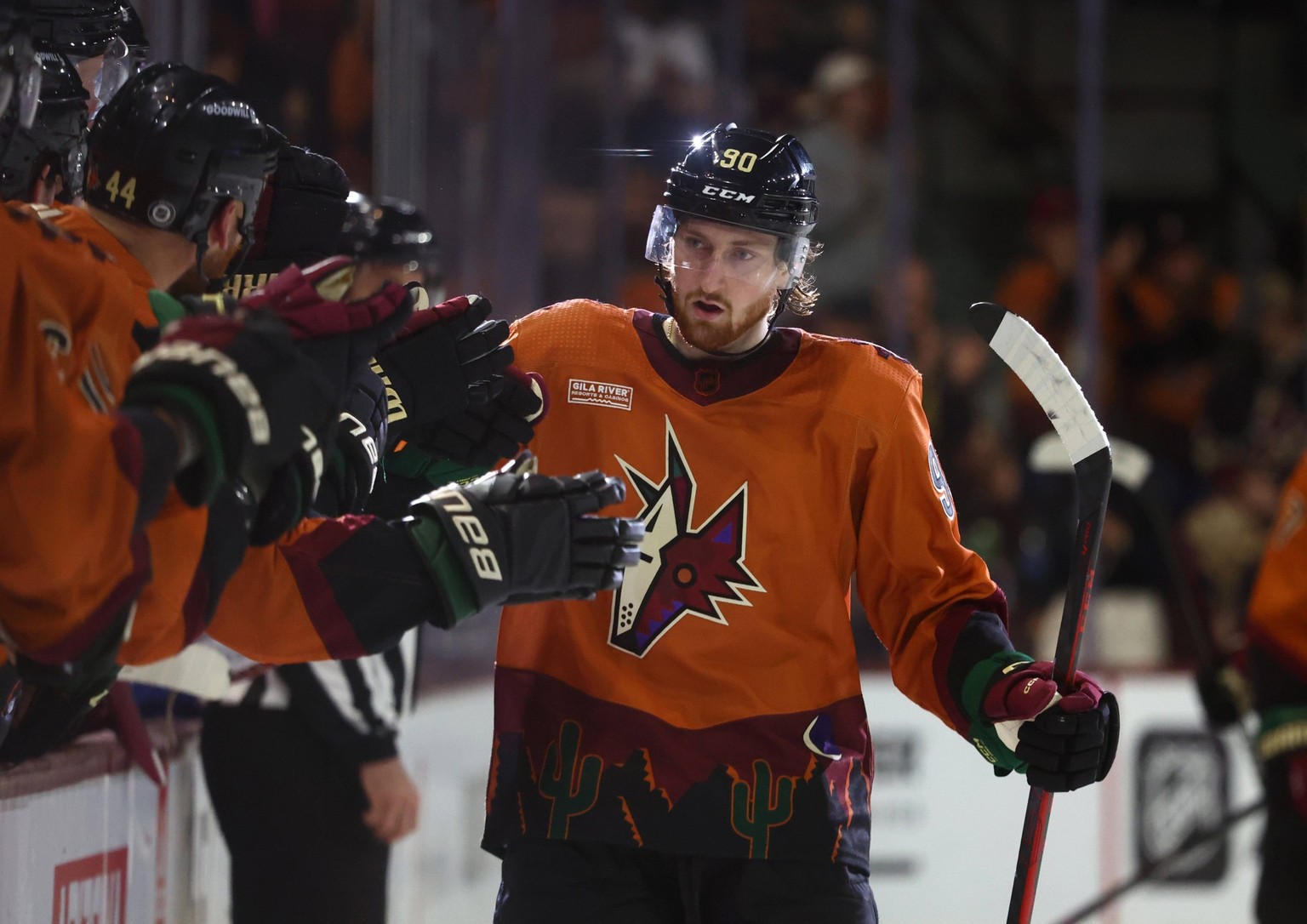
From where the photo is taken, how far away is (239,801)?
261 cm

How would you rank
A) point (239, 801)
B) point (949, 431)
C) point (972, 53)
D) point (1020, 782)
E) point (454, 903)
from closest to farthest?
point (239, 801) < point (454, 903) < point (1020, 782) < point (949, 431) < point (972, 53)

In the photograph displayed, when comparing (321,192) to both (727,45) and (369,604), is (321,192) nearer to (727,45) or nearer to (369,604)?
(369,604)

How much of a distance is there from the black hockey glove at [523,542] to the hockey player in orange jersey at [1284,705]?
1722 millimetres

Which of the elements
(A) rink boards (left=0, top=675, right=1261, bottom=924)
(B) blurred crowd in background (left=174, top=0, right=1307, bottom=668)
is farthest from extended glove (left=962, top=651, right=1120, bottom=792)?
(A) rink boards (left=0, top=675, right=1261, bottom=924)

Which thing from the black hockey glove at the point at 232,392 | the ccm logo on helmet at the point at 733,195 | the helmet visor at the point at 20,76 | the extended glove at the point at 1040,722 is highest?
the ccm logo on helmet at the point at 733,195

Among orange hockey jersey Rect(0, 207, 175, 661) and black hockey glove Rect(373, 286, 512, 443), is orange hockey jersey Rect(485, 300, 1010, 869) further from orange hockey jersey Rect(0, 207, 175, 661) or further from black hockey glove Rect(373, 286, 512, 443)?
orange hockey jersey Rect(0, 207, 175, 661)

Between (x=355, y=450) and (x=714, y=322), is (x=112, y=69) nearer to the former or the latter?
(x=355, y=450)

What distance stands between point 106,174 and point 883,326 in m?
4.23

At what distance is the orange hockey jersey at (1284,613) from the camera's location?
119 inches

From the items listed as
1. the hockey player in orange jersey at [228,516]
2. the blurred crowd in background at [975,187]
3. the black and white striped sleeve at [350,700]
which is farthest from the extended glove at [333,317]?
the blurred crowd in background at [975,187]

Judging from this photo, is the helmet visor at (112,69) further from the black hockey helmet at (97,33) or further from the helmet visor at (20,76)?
the helmet visor at (20,76)

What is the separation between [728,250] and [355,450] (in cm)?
55

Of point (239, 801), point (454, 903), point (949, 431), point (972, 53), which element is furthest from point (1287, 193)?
point (239, 801)

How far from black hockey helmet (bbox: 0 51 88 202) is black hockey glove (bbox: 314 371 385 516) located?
16.4 inches
